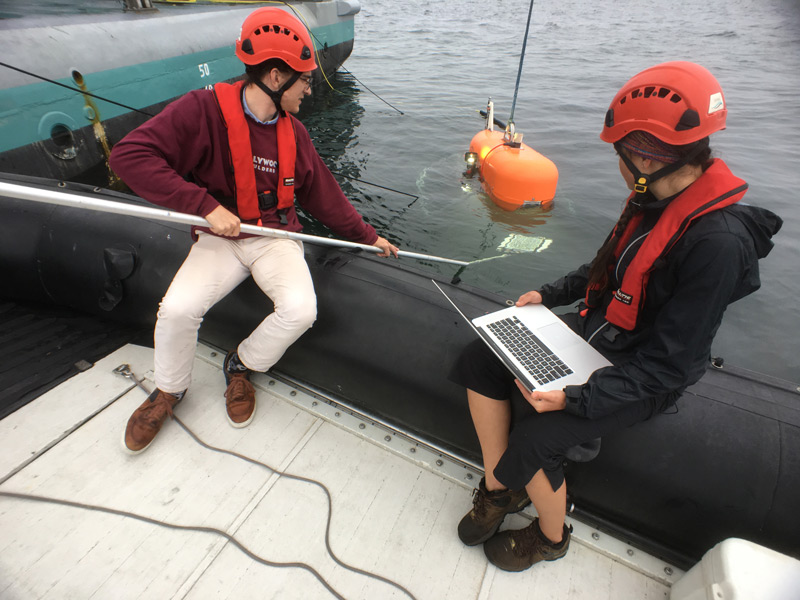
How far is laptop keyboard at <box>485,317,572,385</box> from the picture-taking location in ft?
4.76

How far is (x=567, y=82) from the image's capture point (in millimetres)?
12742

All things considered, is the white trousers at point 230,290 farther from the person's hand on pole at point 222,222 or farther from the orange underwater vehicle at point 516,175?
the orange underwater vehicle at point 516,175

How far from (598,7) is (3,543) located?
36.9 meters

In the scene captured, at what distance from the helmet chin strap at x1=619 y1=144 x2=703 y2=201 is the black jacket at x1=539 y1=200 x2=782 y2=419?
0.20ft

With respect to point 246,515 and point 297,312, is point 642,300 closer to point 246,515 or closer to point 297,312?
point 297,312

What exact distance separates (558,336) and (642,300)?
12.6 inches

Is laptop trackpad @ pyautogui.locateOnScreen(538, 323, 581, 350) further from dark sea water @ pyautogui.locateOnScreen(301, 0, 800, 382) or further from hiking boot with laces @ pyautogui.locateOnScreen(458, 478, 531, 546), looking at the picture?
dark sea water @ pyautogui.locateOnScreen(301, 0, 800, 382)

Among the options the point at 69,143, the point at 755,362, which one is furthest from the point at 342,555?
the point at 69,143

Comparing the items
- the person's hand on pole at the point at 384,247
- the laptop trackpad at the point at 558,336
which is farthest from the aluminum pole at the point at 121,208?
the laptop trackpad at the point at 558,336

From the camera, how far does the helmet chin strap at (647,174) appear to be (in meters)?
1.26

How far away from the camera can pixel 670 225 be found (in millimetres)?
1290

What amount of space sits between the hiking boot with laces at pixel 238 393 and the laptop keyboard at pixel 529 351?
1234mm

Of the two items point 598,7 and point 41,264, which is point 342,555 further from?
point 598,7

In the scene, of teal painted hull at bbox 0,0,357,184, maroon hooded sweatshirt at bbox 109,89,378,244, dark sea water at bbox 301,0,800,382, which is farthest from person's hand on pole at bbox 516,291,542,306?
teal painted hull at bbox 0,0,357,184
